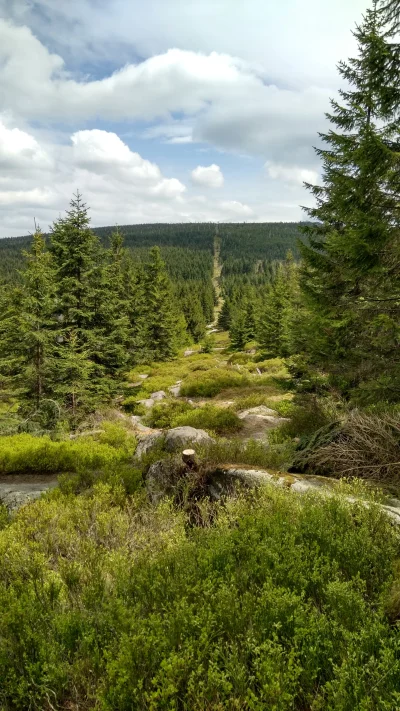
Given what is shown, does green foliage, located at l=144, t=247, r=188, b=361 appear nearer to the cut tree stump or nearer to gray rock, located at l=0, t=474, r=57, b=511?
gray rock, located at l=0, t=474, r=57, b=511

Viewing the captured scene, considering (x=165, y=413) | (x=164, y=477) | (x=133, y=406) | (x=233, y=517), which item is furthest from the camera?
(x=133, y=406)

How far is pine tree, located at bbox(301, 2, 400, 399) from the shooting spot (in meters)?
7.21

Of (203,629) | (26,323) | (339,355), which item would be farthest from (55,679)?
(26,323)

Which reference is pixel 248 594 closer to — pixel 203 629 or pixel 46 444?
pixel 203 629

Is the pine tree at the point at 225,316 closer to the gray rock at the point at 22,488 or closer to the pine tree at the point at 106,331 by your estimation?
the pine tree at the point at 106,331

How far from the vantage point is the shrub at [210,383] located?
2141cm

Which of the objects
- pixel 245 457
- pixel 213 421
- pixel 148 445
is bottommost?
pixel 213 421

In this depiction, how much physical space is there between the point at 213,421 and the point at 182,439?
14.9ft

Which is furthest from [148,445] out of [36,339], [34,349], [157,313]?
[157,313]

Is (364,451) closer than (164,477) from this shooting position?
Yes

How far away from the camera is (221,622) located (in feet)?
9.37

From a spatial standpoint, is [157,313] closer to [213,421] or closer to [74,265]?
[74,265]

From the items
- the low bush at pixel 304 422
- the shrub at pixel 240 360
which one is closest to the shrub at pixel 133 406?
the low bush at pixel 304 422

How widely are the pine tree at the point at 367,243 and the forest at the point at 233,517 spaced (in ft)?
0.17
